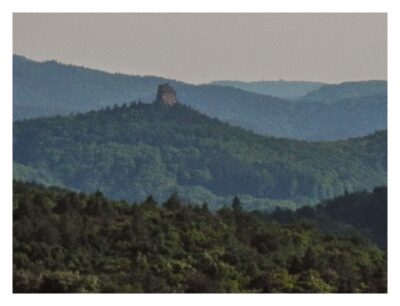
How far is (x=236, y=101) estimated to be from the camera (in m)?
107

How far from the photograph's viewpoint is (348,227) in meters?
34.0

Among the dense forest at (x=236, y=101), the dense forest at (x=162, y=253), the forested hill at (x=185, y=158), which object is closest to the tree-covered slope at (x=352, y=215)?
the dense forest at (x=162, y=253)

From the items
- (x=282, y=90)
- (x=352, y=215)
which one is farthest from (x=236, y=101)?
(x=352, y=215)

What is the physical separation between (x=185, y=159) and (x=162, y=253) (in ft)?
185

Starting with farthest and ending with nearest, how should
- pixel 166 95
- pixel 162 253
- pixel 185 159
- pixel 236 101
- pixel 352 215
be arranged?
pixel 236 101 → pixel 166 95 → pixel 185 159 → pixel 352 215 → pixel 162 253

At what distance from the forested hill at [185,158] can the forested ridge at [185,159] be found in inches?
2.3

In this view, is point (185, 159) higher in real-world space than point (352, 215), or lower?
higher

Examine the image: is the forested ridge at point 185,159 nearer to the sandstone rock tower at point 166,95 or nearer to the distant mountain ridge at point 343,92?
the sandstone rock tower at point 166,95

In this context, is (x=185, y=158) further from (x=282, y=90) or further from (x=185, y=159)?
(x=282, y=90)

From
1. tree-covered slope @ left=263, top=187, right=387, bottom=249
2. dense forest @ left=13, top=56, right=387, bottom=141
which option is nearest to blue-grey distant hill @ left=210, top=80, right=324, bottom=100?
dense forest @ left=13, top=56, right=387, bottom=141

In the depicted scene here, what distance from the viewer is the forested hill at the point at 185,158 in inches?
2879
